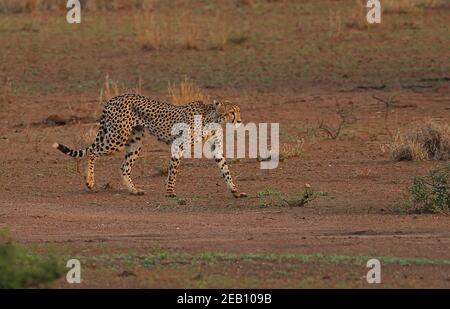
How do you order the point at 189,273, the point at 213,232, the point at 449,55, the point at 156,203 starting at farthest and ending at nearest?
1. the point at 449,55
2. the point at 156,203
3. the point at 213,232
4. the point at 189,273

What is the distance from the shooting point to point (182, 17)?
29766mm

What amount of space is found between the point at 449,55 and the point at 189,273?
15.9 m

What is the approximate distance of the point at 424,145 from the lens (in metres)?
18.0

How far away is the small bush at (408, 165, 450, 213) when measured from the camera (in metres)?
13.9

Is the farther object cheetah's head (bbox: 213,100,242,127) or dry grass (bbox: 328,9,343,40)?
dry grass (bbox: 328,9,343,40)

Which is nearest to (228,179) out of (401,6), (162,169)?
(162,169)

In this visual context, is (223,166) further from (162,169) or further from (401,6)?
(401,6)

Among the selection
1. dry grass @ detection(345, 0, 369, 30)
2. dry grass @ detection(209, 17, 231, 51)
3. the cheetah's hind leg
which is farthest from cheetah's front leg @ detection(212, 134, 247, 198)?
dry grass @ detection(345, 0, 369, 30)

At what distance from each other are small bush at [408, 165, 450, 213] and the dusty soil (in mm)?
170

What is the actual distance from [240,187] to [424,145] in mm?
2942

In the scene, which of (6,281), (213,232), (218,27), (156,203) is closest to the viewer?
(6,281)

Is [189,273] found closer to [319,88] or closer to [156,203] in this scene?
[156,203]

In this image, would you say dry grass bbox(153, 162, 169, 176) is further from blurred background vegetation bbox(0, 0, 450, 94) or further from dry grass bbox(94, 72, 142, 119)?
blurred background vegetation bbox(0, 0, 450, 94)

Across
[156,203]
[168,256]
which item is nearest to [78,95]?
[156,203]
